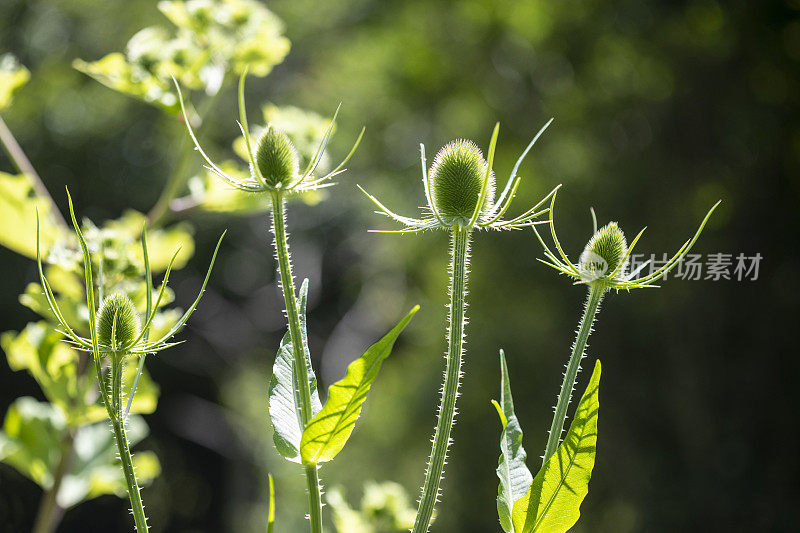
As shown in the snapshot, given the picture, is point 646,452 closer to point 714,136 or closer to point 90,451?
point 714,136

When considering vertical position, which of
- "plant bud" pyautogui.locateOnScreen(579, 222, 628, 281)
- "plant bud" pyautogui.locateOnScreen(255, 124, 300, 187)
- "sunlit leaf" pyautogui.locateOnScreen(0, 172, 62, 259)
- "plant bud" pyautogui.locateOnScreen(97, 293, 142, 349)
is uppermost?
"sunlit leaf" pyautogui.locateOnScreen(0, 172, 62, 259)

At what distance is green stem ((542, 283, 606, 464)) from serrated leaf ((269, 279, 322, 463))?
0.11m

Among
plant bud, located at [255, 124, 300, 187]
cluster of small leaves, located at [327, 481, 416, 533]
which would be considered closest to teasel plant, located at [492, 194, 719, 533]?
plant bud, located at [255, 124, 300, 187]

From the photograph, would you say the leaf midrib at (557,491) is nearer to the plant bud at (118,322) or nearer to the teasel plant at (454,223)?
the teasel plant at (454,223)

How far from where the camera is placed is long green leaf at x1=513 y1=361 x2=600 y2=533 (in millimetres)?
328

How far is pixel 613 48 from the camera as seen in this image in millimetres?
2729

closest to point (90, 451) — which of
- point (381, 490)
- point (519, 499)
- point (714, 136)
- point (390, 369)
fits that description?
point (381, 490)

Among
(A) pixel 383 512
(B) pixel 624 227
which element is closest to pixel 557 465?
(A) pixel 383 512

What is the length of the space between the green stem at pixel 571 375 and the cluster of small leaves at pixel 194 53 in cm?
40

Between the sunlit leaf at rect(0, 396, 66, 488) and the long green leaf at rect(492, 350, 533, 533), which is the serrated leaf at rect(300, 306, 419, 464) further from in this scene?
the sunlit leaf at rect(0, 396, 66, 488)

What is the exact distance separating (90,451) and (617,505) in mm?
2108

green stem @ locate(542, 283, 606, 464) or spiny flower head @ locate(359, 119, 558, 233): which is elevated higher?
spiny flower head @ locate(359, 119, 558, 233)

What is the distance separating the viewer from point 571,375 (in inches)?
13.9

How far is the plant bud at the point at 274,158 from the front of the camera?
0.36m
